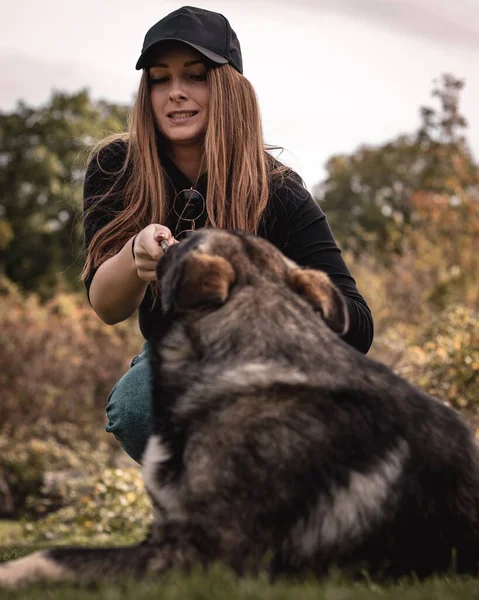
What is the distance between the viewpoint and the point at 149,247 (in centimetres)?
379

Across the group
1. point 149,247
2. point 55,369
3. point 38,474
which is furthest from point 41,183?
point 149,247

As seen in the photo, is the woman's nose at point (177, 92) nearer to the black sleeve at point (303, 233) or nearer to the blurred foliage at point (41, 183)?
the black sleeve at point (303, 233)

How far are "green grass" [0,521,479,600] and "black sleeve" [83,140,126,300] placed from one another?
8.49ft

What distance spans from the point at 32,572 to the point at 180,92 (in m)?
2.97

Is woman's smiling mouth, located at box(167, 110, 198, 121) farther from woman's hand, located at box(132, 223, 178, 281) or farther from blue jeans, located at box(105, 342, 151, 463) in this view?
blue jeans, located at box(105, 342, 151, 463)

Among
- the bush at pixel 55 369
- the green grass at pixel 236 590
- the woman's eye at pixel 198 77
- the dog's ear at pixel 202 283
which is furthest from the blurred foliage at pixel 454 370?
the bush at pixel 55 369

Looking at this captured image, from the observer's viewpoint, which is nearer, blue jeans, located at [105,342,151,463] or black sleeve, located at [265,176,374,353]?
blue jeans, located at [105,342,151,463]

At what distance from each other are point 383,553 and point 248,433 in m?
0.66

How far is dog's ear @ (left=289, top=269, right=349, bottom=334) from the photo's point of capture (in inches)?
129

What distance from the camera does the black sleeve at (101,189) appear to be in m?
4.93

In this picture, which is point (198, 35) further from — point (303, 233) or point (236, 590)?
point (236, 590)

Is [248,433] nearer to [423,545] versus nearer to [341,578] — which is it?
[341,578]

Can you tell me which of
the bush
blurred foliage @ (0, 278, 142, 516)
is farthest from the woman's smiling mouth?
the bush

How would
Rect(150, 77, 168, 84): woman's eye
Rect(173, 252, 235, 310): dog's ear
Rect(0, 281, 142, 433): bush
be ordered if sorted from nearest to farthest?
1. Rect(173, 252, 235, 310): dog's ear
2. Rect(150, 77, 168, 84): woman's eye
3. Rect(0, 281, 142, 433): bush
